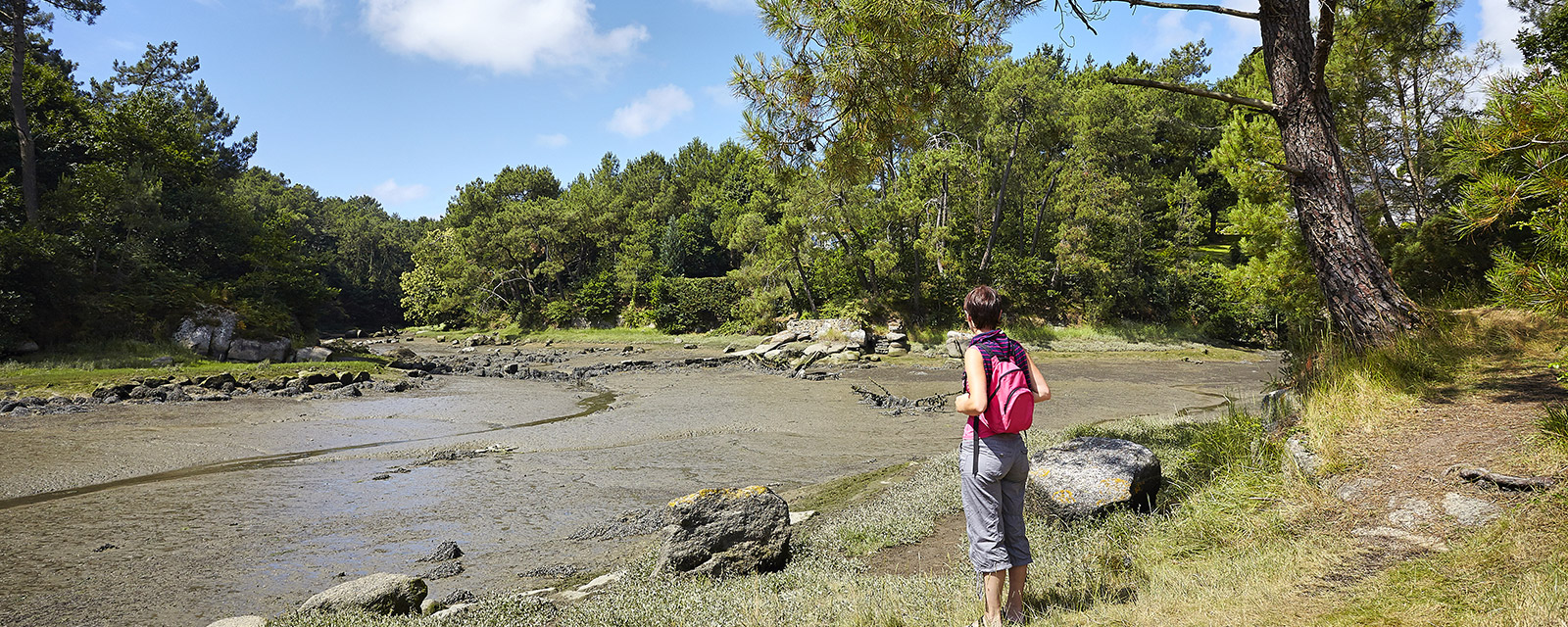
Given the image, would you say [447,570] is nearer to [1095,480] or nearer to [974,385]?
[974,385]

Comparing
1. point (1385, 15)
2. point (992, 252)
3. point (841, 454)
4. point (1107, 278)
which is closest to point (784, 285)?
point (992, 252)

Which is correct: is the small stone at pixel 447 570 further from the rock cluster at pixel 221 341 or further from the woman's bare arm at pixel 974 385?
the rock cluster at pixel 221 341

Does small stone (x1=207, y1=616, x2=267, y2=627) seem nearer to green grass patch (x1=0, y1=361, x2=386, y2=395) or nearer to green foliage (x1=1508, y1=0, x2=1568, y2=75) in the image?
green foliage (x1=1508, y1=0, x2=1568, y2=75)

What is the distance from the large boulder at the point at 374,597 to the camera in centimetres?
505

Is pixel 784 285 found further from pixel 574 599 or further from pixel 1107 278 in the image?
pixel 574 599

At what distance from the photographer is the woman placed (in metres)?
3.75

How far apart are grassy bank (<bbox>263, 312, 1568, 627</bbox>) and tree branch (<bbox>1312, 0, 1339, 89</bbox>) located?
2591 millimetres

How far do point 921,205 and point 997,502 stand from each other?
34.0m

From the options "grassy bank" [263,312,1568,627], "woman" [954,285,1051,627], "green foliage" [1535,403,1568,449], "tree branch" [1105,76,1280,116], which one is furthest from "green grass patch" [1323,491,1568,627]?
"tree branch" [1105,76,1280,116]

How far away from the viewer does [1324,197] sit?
20.4ft

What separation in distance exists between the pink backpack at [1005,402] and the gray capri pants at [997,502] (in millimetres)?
57

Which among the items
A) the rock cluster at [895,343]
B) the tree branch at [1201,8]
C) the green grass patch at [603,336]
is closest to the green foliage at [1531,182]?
the tree branch at [1201,8]

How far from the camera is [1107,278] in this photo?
35.8 metres

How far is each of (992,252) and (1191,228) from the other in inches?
443
